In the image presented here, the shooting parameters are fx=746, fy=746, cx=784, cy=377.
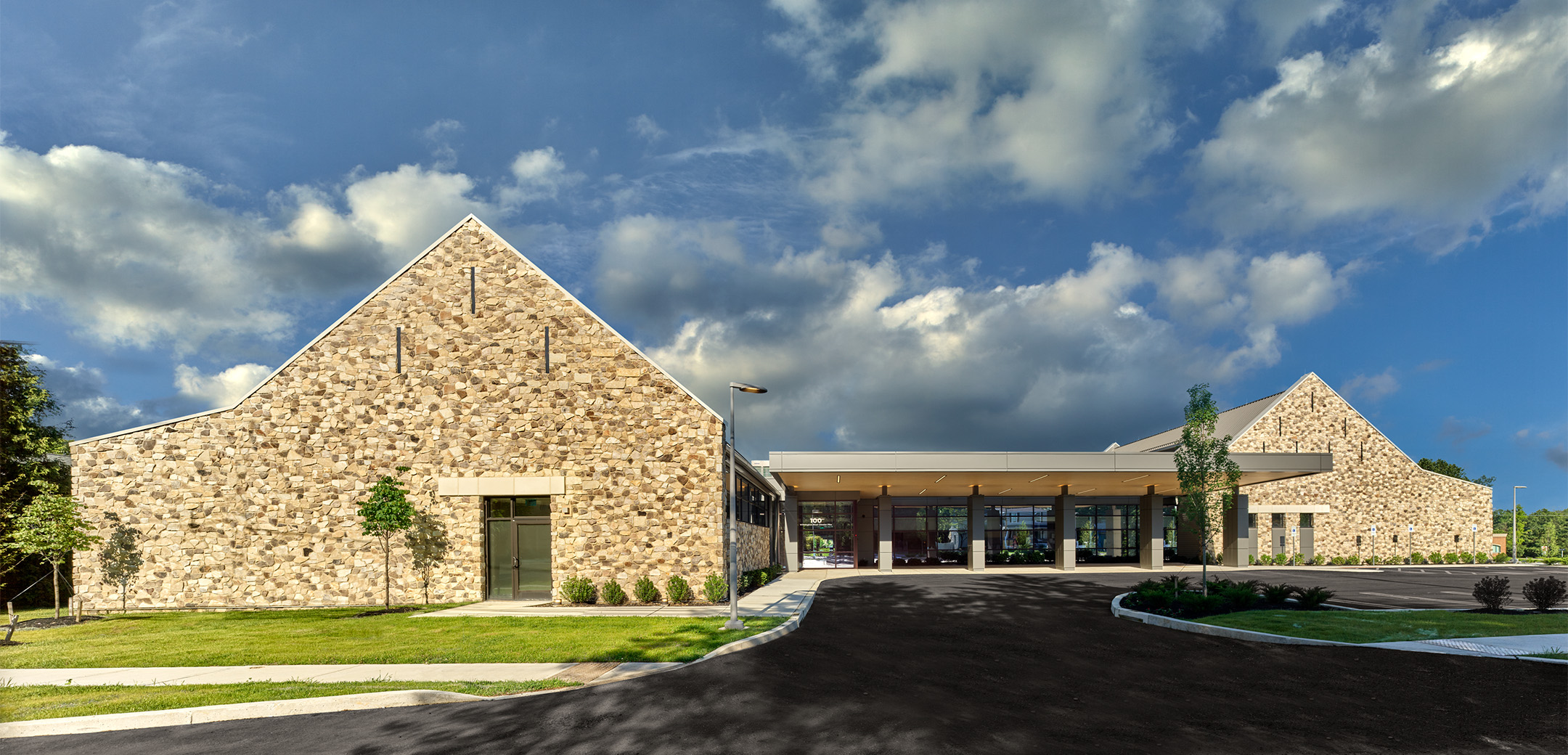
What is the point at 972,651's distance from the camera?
15.5 m

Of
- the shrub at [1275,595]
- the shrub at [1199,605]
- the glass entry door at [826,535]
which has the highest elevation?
the shrub at [1199,605]

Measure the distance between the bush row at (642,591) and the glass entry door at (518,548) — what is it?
1.57 m

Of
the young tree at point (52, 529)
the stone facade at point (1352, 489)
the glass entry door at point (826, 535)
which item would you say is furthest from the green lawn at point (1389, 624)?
the young tree at point (52, 529)

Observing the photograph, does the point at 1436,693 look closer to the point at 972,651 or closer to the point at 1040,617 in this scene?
the point at 972,651

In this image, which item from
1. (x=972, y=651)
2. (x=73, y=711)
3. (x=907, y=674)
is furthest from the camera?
(x=972, y=651)

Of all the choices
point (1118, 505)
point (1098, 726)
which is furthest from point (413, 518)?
point (1118, 505)

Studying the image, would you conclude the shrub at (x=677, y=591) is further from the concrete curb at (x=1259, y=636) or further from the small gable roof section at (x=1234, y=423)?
the small gable roof section at (x=1234, y=423)

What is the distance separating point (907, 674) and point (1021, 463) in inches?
836

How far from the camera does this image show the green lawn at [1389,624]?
1590cm

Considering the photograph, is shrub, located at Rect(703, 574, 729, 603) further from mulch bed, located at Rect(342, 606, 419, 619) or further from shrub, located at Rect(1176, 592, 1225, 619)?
shrub, located at Rect(1176, 592, 1225, 619)

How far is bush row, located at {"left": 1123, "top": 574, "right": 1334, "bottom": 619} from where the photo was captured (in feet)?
64.8

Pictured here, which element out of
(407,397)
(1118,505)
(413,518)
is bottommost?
(1118,505)

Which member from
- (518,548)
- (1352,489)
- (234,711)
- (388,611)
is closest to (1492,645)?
(234,711)

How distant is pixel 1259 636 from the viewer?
16.0 meters
